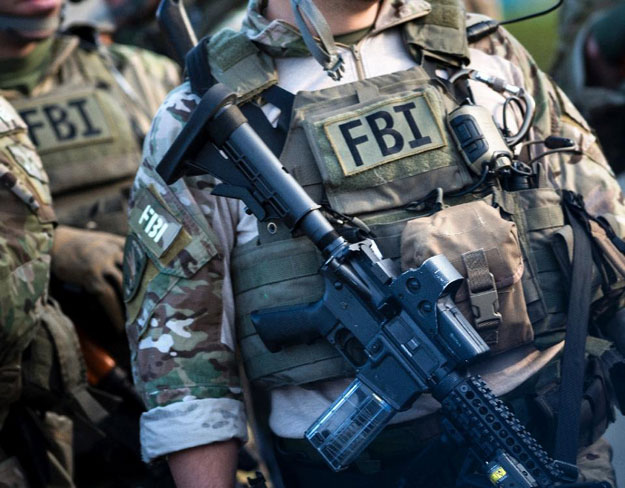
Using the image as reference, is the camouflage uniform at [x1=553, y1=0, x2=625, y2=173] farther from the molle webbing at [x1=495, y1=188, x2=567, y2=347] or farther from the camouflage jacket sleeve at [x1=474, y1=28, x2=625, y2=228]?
the molle webbing at [x1=495, y1=188, x2=567, y2=347]

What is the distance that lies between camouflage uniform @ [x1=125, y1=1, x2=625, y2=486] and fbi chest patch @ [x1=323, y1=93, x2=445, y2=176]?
14cm

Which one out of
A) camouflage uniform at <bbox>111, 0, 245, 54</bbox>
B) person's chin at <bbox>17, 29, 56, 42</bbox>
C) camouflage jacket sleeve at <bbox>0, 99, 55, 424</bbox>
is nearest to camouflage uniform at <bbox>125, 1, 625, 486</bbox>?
camouflage jacket sleeve at <bbox>0, 99, 55, 424</bbox>

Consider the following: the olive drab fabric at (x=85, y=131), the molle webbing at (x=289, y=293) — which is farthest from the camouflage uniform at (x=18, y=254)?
the olive drab fabric at (x=85, y=131)

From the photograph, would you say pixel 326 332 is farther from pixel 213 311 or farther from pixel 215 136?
pixel 215 136

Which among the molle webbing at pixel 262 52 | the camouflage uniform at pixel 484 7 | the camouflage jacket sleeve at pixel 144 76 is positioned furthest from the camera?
the camouflage uniform at pixel 484 7

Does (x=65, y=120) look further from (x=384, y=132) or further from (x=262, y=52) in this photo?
(x=384, y=132)

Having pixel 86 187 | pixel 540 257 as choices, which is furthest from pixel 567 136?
pixel 86 187

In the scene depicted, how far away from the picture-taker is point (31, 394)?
3.38 m

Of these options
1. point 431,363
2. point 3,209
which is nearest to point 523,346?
point 431,363

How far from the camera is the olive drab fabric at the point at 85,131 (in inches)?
166

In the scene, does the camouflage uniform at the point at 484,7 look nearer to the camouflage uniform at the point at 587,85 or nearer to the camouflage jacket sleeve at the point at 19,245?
the camouflage uniform at the point at 587,85

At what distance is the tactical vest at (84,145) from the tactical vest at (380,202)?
1855 mm

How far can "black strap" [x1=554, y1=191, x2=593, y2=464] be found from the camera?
2293 mm

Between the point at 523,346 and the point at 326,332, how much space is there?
44 cm
